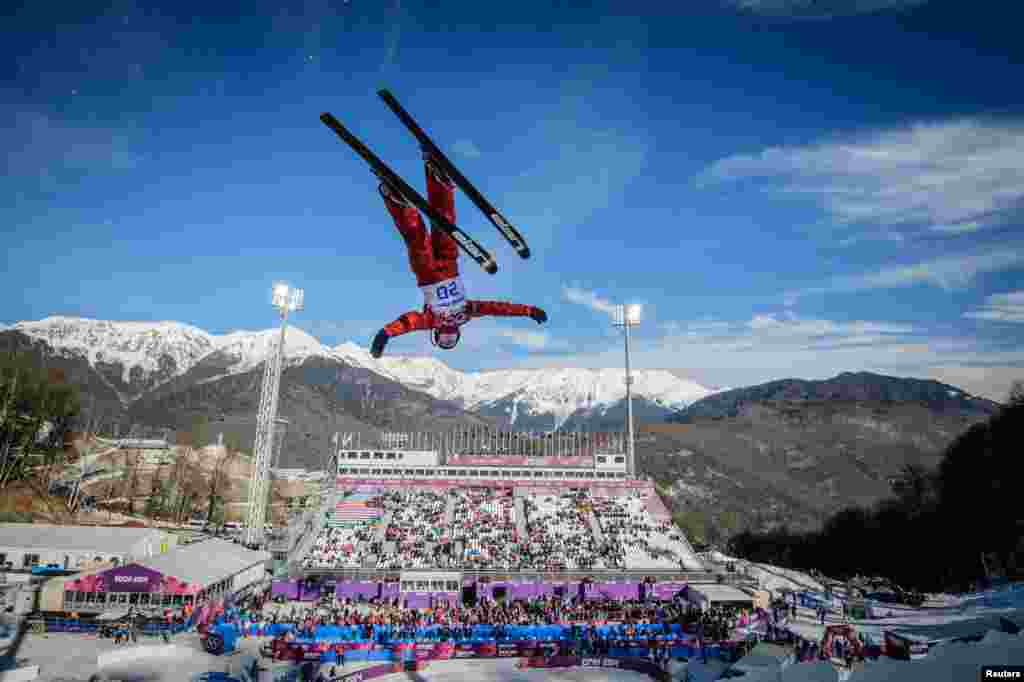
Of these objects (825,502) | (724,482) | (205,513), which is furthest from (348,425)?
(825,502)

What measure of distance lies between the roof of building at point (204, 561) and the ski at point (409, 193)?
31.7 metres

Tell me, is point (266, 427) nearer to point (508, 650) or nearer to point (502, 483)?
point (502, 483)

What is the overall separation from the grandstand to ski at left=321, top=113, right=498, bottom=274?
37.0m

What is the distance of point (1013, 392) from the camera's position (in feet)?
195

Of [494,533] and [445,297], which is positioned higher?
[445,297]

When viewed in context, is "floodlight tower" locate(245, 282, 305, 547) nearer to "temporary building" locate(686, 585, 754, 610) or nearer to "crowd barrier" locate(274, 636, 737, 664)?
"crowd barrier" locate(274, 636, 737, 664)

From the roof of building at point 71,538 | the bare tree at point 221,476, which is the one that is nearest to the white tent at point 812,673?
the roof of building at point 71,538

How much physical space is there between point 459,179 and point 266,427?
153ft

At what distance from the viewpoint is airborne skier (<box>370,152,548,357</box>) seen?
10.5 meters

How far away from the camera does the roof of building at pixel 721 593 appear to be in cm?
3788

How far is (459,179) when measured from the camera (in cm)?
Result: 1010

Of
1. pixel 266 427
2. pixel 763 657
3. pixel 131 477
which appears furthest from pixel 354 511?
pixel 131 477

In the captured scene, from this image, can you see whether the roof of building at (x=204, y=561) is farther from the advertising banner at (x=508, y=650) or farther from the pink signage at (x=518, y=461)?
the pink signage at (x=518, y=461)

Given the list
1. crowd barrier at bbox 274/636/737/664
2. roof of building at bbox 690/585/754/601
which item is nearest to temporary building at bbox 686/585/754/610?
roof of building at bbox 690/585/754/601
